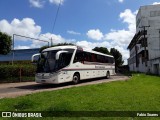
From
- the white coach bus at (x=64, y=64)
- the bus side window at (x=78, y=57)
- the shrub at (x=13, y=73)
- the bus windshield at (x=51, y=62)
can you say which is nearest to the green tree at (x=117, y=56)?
the shrub at (x=13, y=73)

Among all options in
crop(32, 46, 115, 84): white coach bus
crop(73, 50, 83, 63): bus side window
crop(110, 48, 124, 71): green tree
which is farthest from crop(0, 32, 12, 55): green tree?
crop(110, 48, 124, 71): green tree

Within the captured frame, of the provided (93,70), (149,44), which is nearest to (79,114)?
(93,70)

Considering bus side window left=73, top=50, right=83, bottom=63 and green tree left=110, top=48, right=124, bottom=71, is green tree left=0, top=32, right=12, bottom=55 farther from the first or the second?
green tree left=110, top=48, right=124, bottom=71

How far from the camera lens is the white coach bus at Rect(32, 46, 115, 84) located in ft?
64.3

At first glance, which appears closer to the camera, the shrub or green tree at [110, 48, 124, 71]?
the shrub

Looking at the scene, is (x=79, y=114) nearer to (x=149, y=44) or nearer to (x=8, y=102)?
(x=8, y=102)

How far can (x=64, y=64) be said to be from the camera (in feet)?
66.1

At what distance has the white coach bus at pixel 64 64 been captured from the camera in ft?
64.3

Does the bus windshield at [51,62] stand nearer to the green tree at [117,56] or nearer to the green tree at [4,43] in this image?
the green tree at [4,43]

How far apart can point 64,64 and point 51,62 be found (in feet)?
3.39

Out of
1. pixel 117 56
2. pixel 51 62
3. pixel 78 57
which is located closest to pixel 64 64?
pixel 51 62

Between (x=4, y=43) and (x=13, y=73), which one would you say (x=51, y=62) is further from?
(x=4, y=43)

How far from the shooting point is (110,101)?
12141 millimetres

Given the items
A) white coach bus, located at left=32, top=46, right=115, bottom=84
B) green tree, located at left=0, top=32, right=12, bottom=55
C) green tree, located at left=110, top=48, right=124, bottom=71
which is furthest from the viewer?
green tree, located at left=110, top=48, right=124, bottom=71
